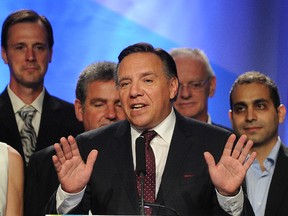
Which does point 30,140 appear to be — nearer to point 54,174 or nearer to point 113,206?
point 54,174

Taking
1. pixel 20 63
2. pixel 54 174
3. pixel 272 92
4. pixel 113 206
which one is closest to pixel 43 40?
pixel 20 63

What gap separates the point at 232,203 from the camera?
2.77 m

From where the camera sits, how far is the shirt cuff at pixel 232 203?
277 cm

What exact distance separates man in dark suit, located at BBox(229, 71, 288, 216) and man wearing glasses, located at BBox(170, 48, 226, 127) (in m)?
0.34

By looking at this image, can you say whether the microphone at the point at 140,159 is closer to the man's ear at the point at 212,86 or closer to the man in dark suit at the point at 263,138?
the man in dark suit at the point at 263,138

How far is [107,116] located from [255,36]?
1.46m

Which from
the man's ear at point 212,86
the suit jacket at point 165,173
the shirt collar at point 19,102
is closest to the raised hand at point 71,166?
the suit jacket at point 165,173

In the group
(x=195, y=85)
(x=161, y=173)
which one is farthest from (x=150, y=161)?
(x=195, y=85)

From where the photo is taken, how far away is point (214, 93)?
4.61 m

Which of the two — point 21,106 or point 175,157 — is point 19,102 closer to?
point 21,106

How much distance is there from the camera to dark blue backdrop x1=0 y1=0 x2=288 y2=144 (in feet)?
15.3

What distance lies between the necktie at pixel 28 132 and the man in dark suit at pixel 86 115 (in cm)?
27

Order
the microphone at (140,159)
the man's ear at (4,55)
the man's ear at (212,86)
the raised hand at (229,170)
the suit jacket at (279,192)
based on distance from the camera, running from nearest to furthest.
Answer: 1. the microphone at (140,159)
2. the raised hand at (229,170)
3. the suit jacket at (279,192)
4. the man's ear at (4,55)
5. the man's ear at (212,86)

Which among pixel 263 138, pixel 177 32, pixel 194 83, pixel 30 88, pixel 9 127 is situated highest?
pixel 177 32
